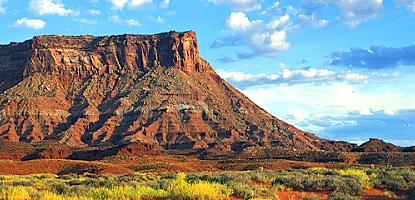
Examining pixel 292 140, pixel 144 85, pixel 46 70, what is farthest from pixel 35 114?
pixel 292 140

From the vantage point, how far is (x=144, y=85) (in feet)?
481

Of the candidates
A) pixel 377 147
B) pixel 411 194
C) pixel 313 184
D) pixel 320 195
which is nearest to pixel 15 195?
pixel 320 195

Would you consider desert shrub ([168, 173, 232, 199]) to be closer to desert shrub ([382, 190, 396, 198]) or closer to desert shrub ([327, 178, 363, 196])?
desert shrub ([327, 178, 363, 196])

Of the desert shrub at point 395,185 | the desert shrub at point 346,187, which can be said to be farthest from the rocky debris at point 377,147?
the desert shrub at point 346,187

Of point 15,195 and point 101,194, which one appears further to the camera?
point 101,194

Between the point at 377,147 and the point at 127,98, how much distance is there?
211 feet

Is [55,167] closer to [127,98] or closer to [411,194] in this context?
[411,194]

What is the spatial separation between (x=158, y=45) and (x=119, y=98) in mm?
25502

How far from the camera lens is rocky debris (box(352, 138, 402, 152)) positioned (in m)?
106

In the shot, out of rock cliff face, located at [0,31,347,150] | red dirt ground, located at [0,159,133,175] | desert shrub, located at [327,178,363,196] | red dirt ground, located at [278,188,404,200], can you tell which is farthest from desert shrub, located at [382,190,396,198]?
rock cliff face, located at [0,31,347,150]

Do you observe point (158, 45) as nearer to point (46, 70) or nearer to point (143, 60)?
point (143, 60)

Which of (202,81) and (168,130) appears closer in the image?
(168,130)

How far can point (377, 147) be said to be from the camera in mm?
107562

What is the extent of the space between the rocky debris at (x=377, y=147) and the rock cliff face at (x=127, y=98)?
2055 centimetres
